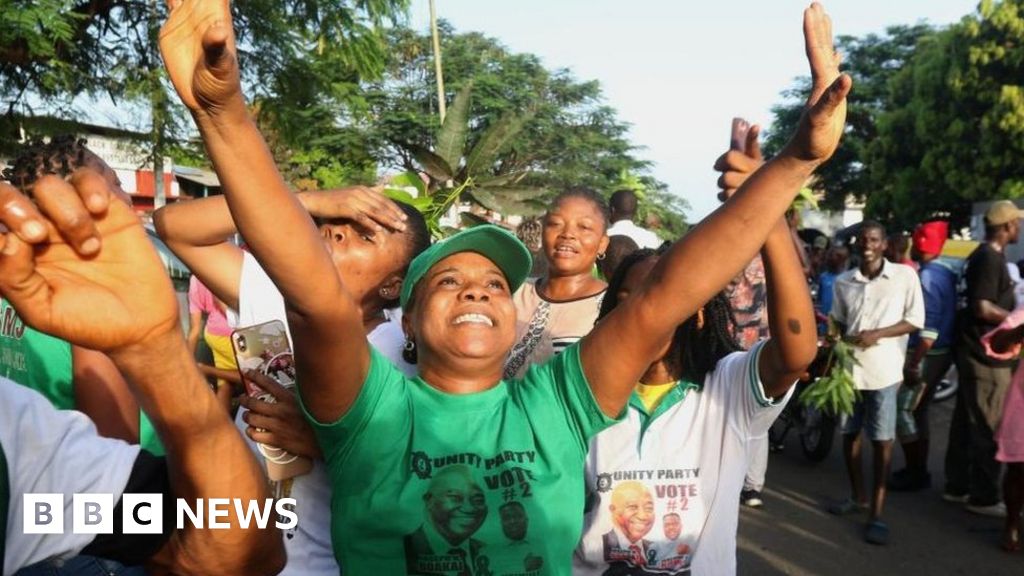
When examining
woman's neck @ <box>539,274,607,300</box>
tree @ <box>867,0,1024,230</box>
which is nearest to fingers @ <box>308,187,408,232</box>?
A: woman's neck @ <box>539,274,607,300</box>

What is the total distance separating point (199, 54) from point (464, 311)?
90cm

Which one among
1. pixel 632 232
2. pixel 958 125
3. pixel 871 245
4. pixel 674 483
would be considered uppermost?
pixel 958 125

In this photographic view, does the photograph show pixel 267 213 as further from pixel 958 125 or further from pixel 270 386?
pixel 958 125

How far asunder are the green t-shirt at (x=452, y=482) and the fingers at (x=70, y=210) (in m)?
0.72

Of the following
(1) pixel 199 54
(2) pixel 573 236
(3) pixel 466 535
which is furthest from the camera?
(2) pixel 573 236

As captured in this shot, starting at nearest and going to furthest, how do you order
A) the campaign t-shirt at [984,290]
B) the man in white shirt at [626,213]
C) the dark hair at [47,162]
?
the dark hair at [47,162] < the campaign t-shirt at [984,290] < the man in white shirt at [626,213]

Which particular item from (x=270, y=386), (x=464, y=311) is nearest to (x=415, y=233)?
(x=464, y=311)

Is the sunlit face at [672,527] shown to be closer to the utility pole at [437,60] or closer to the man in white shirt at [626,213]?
the man in white shirt at [626,213]

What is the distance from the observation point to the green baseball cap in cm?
210

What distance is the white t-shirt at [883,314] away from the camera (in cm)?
574

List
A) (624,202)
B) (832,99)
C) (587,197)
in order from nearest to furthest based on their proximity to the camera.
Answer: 1. (832,99)
2. (587,197)
3. (624,202)

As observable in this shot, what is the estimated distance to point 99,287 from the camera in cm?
125

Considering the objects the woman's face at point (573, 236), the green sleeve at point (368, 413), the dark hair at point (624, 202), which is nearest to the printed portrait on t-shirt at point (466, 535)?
the green sleeve at point (368, 413)

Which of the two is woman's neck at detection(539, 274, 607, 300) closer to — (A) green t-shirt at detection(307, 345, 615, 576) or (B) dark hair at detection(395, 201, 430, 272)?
(B) dark hair at detection(395, 201, 430, 272)
